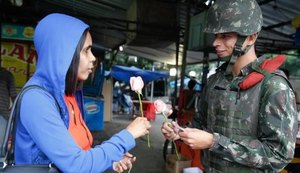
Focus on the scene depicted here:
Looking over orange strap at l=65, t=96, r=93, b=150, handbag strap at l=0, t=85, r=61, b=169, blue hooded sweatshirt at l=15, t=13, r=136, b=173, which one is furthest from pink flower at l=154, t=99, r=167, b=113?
handbag strap at l=0, t=85, r=61, b=169

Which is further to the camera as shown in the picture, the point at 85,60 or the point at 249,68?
the point at 249,68

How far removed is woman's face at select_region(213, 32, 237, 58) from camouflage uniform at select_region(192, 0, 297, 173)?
32 millimetres

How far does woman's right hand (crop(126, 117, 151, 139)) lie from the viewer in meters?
1.48

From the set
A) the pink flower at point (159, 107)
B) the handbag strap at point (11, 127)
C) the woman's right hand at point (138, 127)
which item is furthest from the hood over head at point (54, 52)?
the pink flower at point (159, 107)

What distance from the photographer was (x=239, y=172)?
→ 165 cm

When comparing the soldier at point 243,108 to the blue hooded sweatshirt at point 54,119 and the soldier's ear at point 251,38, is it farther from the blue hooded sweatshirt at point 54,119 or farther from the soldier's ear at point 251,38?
the blue hooded sweatshirt at point 54,119

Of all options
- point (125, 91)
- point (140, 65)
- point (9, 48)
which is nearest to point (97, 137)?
point (9, 48)

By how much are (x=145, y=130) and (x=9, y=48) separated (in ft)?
20.6

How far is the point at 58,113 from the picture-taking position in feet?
4.23

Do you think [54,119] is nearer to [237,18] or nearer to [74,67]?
[74,67]

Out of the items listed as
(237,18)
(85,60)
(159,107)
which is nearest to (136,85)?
(159,107)

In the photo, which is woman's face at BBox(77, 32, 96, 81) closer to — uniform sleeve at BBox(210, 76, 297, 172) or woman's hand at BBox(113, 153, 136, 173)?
woman's hand at BBox(113, 153, 136, 173)

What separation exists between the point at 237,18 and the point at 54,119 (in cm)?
116

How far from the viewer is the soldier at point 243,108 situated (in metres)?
1.48
